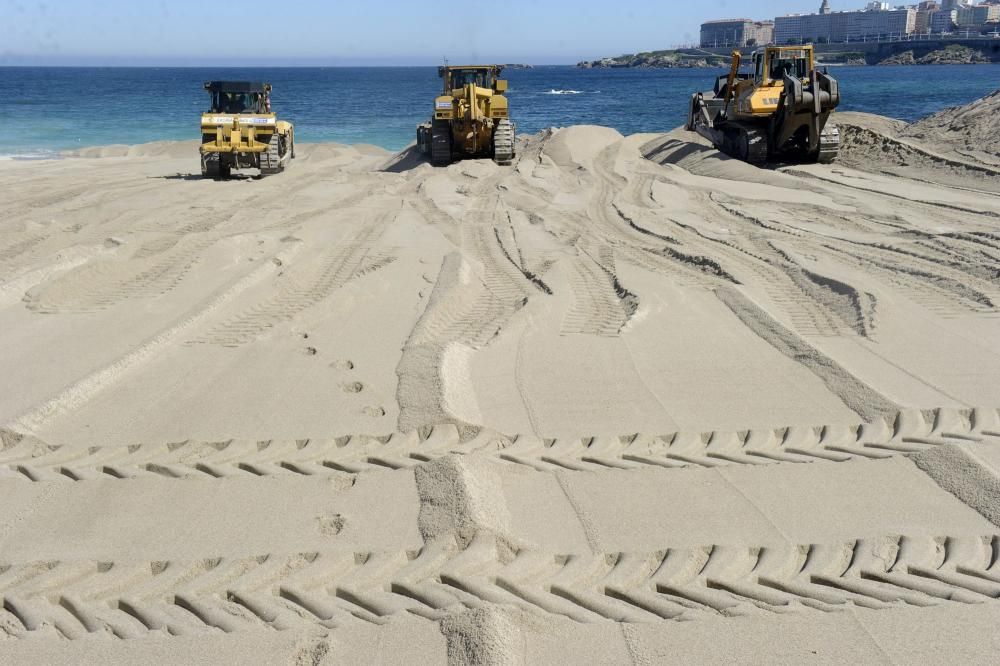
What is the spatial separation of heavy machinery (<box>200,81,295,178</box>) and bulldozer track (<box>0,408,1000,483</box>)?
1255 centimetres

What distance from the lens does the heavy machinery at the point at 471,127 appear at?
658 inches

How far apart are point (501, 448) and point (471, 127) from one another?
1364 centimetres

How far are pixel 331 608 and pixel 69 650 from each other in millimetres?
821

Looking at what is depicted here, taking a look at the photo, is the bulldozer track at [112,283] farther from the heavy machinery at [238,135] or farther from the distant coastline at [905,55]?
the distant coastline at [905,55]

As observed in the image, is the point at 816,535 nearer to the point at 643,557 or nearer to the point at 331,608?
the point at 643,557

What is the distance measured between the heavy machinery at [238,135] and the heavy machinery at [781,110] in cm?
916

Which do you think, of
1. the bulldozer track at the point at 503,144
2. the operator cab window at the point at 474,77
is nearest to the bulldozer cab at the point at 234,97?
the operator cab window at the point at 474,77

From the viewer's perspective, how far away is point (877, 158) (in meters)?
16.3

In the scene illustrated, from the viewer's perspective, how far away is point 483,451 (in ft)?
13.4

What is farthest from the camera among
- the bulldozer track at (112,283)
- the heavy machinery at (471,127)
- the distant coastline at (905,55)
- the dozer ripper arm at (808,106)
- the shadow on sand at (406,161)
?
the distant coastline at (905,55)

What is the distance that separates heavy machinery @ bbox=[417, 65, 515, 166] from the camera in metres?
16.7

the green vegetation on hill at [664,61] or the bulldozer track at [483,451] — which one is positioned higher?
the green vegetation on hill at [664,61]

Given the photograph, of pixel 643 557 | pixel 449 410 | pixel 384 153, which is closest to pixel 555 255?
pixel 449 410

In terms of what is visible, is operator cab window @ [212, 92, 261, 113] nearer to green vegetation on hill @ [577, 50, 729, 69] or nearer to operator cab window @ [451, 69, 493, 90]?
operator cab window @ [451, 69, 493, 90]
